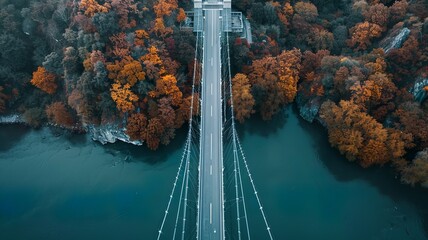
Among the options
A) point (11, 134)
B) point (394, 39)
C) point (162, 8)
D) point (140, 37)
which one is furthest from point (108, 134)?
point (394, 39)

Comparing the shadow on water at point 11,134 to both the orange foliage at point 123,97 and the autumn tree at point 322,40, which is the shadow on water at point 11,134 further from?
the autumn tree at point 322,40

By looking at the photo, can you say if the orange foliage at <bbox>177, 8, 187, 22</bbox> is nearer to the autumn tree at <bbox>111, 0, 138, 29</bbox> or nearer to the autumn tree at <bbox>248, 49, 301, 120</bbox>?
the autumn tree at <bbox>111, 0, 138, 29</bbox>

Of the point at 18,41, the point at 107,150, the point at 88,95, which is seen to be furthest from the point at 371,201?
the point at 18,41

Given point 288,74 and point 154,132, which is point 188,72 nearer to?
point 154,132

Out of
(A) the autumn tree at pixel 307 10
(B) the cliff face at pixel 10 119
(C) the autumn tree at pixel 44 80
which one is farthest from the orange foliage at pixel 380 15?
(B) the cliff face at pixel 10 119

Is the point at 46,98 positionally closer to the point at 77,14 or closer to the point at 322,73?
the point at 77,14
